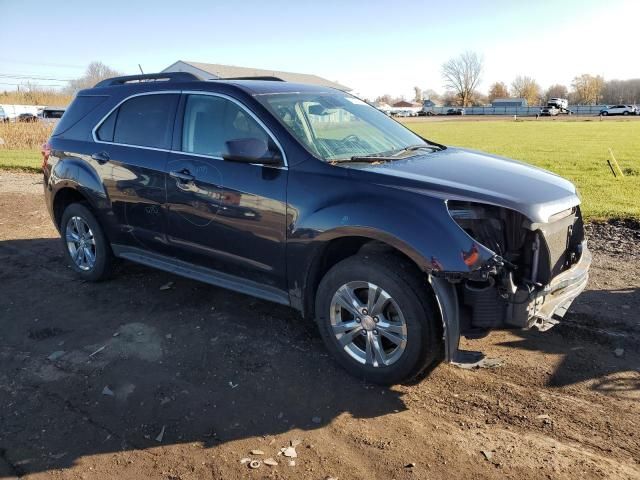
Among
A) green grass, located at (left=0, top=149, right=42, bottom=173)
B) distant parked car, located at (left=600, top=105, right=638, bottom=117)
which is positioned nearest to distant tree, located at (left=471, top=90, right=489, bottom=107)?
distant parked car, located at (left=600, top=105, right=638, bottom=117)

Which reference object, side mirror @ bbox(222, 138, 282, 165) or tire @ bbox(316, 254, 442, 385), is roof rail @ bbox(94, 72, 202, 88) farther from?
tire @ bbox(316, 254, 442, 385)

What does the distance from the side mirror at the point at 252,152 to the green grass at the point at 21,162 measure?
1267 cm

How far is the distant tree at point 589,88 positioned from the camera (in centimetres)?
12419

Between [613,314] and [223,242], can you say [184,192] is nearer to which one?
[223,242]

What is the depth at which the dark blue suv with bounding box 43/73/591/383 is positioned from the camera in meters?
3.23

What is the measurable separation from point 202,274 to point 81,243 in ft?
6.44

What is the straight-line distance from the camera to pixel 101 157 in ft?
17.0

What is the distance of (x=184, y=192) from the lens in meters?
4.39

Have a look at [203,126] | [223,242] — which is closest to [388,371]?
[223,242]

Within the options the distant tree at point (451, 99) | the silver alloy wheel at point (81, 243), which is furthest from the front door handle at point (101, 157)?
the distant tree at point (451, 99)

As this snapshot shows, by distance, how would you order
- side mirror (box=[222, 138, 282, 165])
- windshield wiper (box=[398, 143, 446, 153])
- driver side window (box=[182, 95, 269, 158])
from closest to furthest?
side mirror (box=[222, 138, 282, 165]) → driver side window (box=[182, 95, 269, 158]) → windshield wiper (box=[398, 143, 446, 153])

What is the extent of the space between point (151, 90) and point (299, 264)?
94.2 inches

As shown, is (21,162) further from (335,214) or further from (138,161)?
(335,214)

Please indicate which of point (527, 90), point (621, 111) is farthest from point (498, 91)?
point (621, 111)
